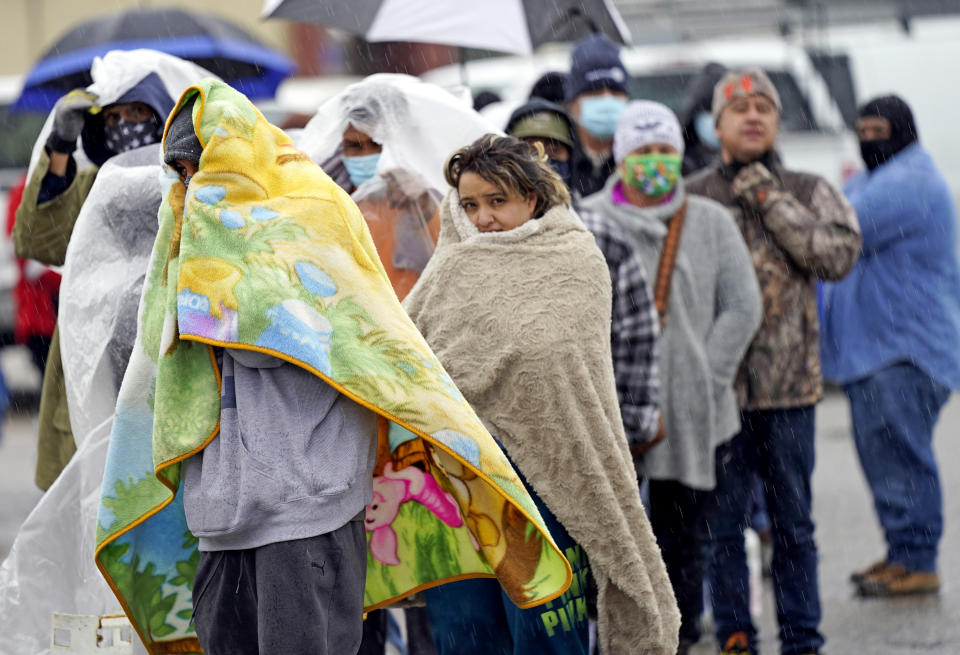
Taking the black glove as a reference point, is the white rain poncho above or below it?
above

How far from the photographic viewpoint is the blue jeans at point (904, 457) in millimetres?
7066

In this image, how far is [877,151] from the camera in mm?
7430

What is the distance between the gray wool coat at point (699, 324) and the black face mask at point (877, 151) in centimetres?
184

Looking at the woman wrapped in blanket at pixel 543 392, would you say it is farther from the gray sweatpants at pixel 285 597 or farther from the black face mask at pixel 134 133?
the black face mask at pixel 134 133

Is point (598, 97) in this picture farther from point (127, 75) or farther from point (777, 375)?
point (127, 75)

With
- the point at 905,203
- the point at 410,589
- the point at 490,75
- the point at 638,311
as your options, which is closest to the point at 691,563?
the point at 638,311

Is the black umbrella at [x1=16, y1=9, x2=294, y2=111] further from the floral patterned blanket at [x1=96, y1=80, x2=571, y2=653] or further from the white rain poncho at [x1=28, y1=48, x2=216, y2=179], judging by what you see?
the floral patterned blanket at [x1=96, y1=80, x2=571, y2=653]

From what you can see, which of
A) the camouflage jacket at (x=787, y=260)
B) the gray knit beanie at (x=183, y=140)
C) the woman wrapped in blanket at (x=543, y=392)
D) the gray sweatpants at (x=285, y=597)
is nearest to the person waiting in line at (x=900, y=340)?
the camouflage jacket at (x=787, y=260)

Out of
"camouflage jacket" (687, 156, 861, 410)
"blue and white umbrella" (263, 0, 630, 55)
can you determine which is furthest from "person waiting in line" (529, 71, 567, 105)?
"camouflage jacket" (687, 156, 861, 410)

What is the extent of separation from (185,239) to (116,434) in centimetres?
62

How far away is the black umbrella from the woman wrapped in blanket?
4.34 meters

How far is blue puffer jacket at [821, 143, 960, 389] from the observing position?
7207mm

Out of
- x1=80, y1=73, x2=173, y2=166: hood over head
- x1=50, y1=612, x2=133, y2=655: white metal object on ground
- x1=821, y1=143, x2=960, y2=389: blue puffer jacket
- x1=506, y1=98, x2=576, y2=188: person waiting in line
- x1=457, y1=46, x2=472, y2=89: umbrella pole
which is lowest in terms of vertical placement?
x1=50, y1=612, x2=133, y2=655: white metal object on ground

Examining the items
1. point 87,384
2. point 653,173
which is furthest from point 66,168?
point 653,173
